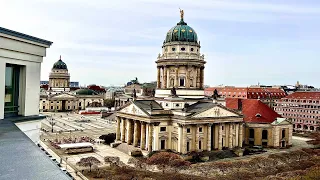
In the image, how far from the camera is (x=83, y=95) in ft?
467

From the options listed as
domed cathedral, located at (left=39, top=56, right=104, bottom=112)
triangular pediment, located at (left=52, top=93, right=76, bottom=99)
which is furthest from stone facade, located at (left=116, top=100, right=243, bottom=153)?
triangular pediment, located at (left=52, top=93, right=76, bottom=99)

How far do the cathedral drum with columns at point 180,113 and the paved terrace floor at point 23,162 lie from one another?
140 feet

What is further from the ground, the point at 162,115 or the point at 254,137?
the point at 162,115

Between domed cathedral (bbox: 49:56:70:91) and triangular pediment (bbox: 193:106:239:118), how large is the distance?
105 metres

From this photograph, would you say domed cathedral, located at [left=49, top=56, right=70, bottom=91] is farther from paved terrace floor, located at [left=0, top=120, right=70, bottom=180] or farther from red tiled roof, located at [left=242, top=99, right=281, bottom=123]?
paved terrace floor, located at [left=0, top=120, right=70, bottom=180]

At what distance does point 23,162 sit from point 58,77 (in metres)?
143

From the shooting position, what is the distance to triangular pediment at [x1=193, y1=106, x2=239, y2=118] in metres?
50.4

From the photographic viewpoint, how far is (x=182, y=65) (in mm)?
60531

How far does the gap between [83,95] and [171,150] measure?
9799 centimetres

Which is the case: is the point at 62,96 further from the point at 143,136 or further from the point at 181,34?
the point at 143,136

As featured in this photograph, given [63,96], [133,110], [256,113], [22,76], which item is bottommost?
[256,113]

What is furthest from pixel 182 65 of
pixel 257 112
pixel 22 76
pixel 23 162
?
pixel 23 162

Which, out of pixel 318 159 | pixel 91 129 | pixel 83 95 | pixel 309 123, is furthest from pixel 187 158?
pixel 83 95

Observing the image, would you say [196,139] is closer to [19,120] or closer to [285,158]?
[285,158]
